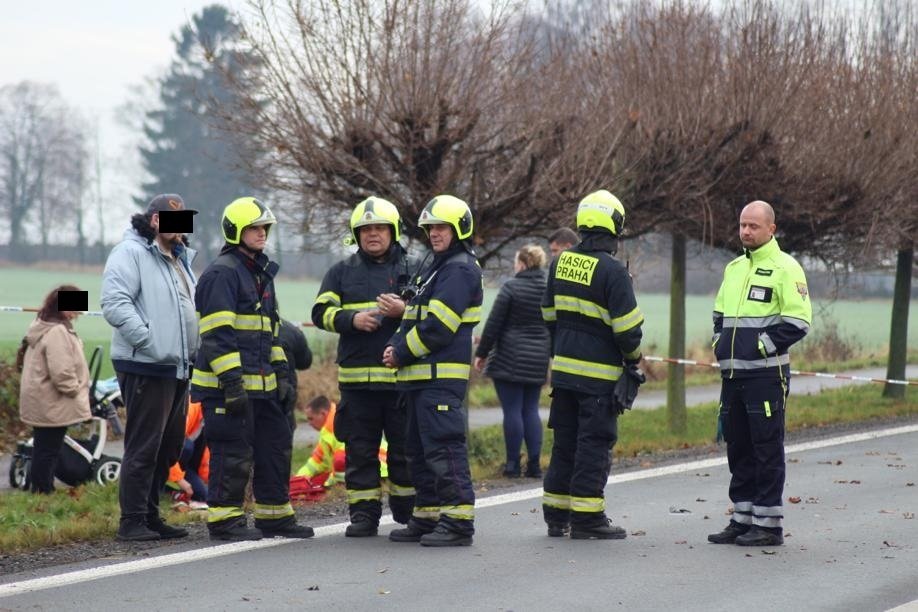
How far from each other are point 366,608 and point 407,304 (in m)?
2.15

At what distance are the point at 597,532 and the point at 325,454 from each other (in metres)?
2.91

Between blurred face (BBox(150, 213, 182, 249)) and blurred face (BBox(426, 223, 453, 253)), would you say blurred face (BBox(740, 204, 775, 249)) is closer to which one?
blurred face (BBox(426, 223, 453, 253))

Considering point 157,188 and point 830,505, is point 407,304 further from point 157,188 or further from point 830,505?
point 157,188

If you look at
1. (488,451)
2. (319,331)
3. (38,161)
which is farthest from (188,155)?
(488,451)

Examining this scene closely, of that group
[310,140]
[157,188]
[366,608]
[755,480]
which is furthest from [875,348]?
[157,188]

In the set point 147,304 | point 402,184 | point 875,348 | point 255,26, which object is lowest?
point 875,348

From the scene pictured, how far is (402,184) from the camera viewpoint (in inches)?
471

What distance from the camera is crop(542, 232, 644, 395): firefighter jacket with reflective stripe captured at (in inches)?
316

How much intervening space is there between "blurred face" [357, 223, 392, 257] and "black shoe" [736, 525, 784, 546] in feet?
8.72

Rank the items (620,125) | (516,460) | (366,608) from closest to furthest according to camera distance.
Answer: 1. (366,608)
2. (516,460)
3. (620,125)

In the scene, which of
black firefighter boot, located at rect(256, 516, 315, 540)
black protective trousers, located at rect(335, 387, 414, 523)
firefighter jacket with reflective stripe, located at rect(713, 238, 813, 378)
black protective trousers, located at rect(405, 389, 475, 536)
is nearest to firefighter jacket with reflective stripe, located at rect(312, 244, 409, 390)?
black protective trousers, located at rect(335, 387, 414, 523)

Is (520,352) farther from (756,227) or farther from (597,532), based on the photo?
(756,227)

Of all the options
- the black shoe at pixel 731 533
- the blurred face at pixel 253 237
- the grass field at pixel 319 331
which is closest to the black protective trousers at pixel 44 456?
the blurred face at pixel 253 237

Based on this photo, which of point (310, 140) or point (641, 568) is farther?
point (310, 140)
